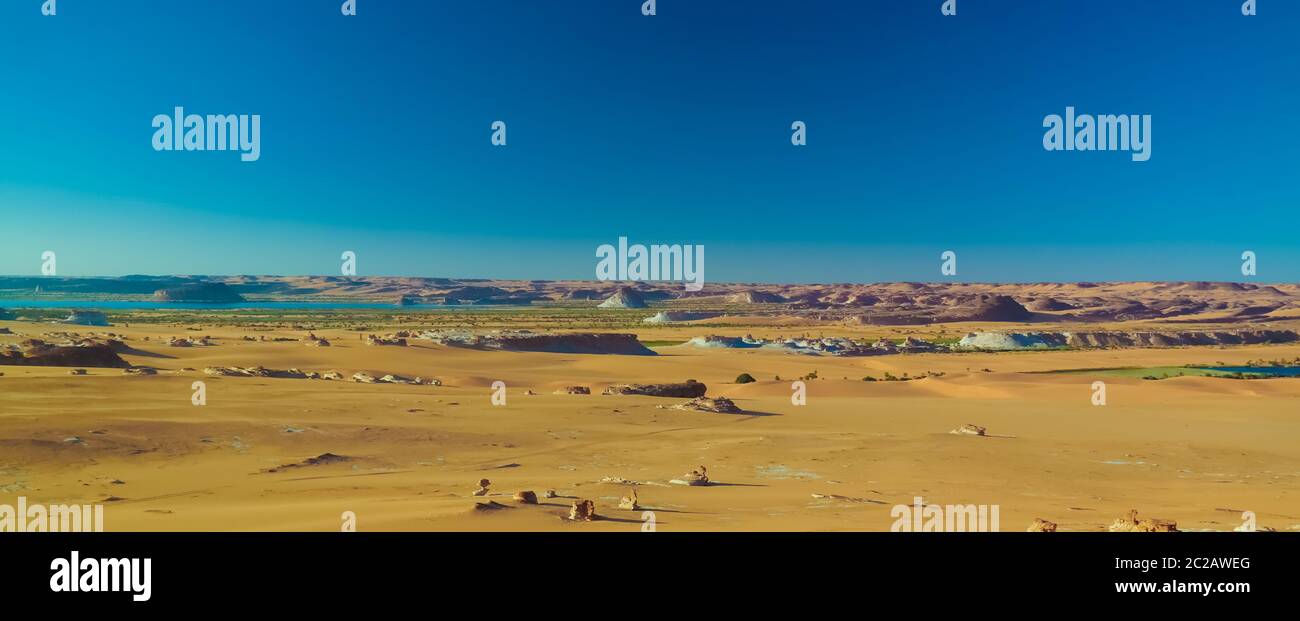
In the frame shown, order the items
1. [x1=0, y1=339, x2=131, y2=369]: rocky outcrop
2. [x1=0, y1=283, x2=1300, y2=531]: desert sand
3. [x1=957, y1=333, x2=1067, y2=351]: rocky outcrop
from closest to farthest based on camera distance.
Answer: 1. [x1=0, y1=283, x2=1300, y2=531]: desert sand
2. [x1=0, y1=339, x2=131, y2=369]: rocky outcrop
3. [x1=957, y1=333, x2=1067, y2=351]: rocky outcrop

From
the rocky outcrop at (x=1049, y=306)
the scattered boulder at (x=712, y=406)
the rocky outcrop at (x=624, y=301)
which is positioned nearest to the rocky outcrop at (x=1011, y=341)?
the scattered boulder at (x=712, y=406)

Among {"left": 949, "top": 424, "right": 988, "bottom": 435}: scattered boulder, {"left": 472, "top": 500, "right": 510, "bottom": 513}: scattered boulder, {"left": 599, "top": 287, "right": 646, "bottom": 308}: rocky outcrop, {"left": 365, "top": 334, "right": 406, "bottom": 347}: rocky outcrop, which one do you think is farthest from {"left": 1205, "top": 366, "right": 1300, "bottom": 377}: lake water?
{"left": 599, "top": 287, "right": 646, "bottom": 308}: rocky outcrop

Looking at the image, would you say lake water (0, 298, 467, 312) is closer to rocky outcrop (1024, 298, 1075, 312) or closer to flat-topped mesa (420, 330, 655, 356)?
flat-topped mesa (420, 330, 655, 356)

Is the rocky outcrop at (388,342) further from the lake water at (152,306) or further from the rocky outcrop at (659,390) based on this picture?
the lake water at (152,306)

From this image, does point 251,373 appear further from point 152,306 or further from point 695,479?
point 152,306

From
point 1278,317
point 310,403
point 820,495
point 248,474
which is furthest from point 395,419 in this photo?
point 1278,317

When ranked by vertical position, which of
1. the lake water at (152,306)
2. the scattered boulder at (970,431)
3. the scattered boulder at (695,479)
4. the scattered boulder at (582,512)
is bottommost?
the scattered boulder at (970,431)
